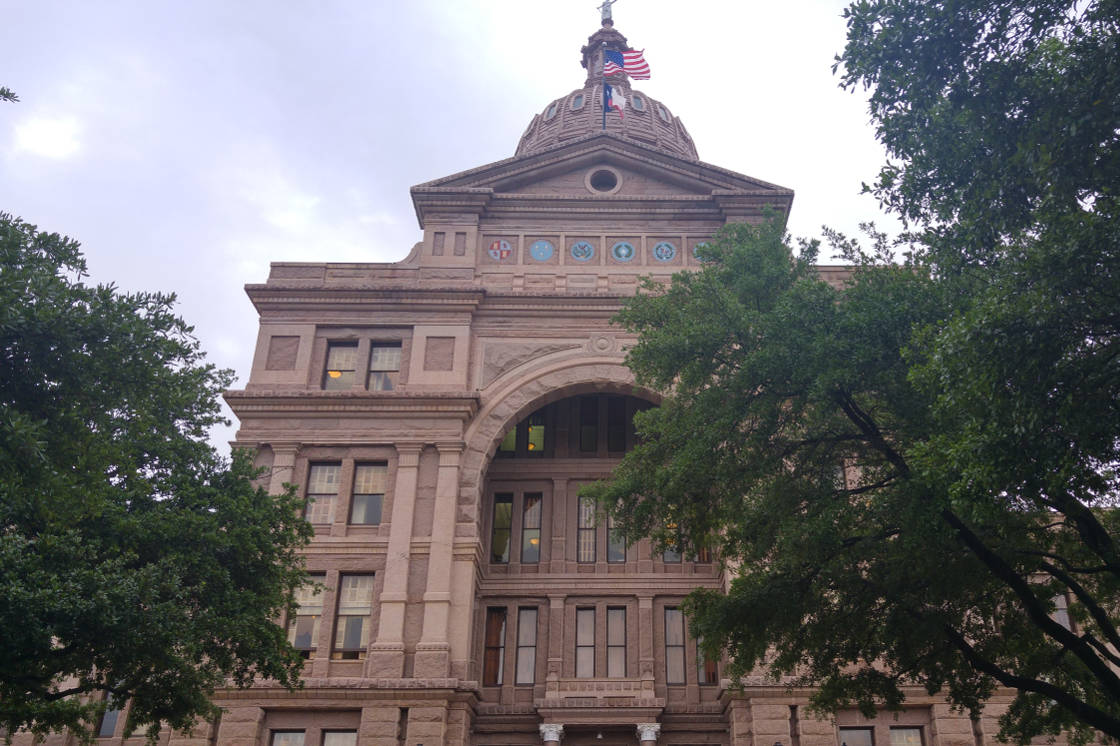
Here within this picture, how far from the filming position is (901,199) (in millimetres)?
14773

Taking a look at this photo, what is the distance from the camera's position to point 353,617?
89.8 feet

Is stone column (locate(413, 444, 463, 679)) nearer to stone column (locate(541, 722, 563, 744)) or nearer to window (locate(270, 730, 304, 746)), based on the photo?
window (locate(270, 730, 304, 746))

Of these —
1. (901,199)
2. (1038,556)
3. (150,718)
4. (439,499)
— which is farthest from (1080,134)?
(439,499)

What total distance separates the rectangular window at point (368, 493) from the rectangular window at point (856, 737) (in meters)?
14.6

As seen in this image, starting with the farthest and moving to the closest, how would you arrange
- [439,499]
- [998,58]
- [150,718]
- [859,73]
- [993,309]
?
1. [439,499]
2. [150,718]
3. [859,73]
4. [998,58]
5. [993,309]

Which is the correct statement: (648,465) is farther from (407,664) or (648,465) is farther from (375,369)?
(375,369)

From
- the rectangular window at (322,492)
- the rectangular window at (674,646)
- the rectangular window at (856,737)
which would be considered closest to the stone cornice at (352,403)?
the rectangular window at (322,492)

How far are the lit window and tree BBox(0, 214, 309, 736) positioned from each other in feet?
47.4

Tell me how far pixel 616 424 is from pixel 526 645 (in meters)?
8.33

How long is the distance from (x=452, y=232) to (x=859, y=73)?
2037cm

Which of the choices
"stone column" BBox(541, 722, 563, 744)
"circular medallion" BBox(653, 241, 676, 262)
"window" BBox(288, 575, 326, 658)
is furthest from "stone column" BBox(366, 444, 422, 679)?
"circular medallion" BBox(653, 241, 676, 262)

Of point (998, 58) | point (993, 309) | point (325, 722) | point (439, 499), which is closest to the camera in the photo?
point (993, 309)

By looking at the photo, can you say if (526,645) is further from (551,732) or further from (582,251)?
(582,251)

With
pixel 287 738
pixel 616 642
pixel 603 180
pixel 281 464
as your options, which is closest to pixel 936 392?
pixel 616 642
